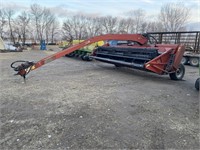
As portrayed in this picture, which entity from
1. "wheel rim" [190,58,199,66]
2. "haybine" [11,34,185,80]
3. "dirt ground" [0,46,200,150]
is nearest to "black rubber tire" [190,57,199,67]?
"wheel rim" [190,58,199,66]

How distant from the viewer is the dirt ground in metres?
2.38

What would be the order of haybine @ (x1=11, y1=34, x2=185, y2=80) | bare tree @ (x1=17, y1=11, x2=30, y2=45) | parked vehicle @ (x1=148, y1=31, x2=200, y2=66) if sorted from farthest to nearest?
bare tree @ (x1=17, y1=11, x2=30, y2=45), parked vehicle @ (x1=148, y1=31, x2=200, y2=66), haybine @ (x1=11, y1=34, x2=185, y2=80)

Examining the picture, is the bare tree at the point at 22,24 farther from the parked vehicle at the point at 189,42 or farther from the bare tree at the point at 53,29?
the parked vehicle at the point at 189,42

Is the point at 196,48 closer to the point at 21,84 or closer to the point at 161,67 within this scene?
the point at 161,67

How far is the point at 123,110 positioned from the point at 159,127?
2.65 ft

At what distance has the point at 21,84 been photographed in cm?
518

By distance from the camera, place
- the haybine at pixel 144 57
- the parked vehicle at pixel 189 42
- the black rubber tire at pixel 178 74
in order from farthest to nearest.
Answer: the parked vehicle at pixel 189 42 → the black rubber tire at pixel 178 74 → the haybine at pixel 144 57

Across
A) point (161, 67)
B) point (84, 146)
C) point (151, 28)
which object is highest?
point (151, 28)

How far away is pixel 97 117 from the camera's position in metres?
3.10

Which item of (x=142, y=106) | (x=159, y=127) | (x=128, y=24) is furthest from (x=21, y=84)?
(x=128, y=24)

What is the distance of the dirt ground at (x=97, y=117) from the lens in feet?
7.82

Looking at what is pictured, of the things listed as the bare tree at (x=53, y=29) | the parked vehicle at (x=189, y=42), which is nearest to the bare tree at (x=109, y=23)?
the bare tree at (x=53, y=29)

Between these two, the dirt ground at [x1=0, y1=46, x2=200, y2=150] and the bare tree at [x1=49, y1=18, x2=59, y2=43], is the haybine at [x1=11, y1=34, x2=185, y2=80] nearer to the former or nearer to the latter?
the dirt ground at [x1=0, y1=46, x2=200, y2=150]

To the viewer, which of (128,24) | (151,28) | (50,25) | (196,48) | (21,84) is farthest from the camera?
(50,25)
